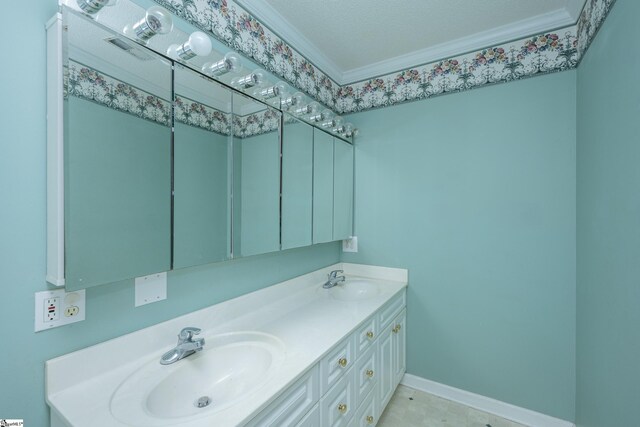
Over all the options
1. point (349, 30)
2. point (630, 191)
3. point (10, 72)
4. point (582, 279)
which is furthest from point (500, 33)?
point (10, 72)

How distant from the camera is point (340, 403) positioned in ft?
4.22

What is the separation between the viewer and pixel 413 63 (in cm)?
211

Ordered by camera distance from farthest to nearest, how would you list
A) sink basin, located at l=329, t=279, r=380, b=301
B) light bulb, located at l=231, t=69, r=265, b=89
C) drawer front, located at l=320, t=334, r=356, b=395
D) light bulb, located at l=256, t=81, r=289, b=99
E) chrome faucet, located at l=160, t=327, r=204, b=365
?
1. sink basin, located at l=329, t=279, r=380, b=301
2. light bulb, located at l=256, t=81, r=289, b=99
3. light bulb, located at l=231, t=69, r=265, b=89
4. drawer front, located at l=320, t=334, r=356, b=395
5. chrome faucet, located at l=160, t=327, r=204, b=365

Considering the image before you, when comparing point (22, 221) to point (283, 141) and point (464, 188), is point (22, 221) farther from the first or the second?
point (464, 188)

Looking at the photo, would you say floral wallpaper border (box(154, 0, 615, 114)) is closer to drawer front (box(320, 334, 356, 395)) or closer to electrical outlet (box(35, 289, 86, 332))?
electrical outlet (box(35, 289, 86, 332))

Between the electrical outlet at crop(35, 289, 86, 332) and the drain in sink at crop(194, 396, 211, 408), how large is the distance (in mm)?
494

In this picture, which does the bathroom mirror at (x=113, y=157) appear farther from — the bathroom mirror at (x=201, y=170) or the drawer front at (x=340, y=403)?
the drawer front at (x=340, y=403)

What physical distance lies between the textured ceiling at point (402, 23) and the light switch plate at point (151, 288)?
147 cm

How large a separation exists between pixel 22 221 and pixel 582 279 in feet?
8.14

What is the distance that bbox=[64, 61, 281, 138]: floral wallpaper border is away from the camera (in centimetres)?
87

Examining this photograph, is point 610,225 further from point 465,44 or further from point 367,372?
point 465,44

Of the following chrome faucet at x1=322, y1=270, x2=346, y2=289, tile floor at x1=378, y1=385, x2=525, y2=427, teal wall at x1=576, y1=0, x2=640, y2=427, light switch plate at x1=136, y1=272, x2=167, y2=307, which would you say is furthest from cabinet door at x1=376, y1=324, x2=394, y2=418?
light switch plate at x1=136, y1=272, x2=167, y2=307

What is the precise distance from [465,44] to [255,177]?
5.65ft

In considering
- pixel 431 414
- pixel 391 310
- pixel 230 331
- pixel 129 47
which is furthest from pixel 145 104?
pixel 431 414
